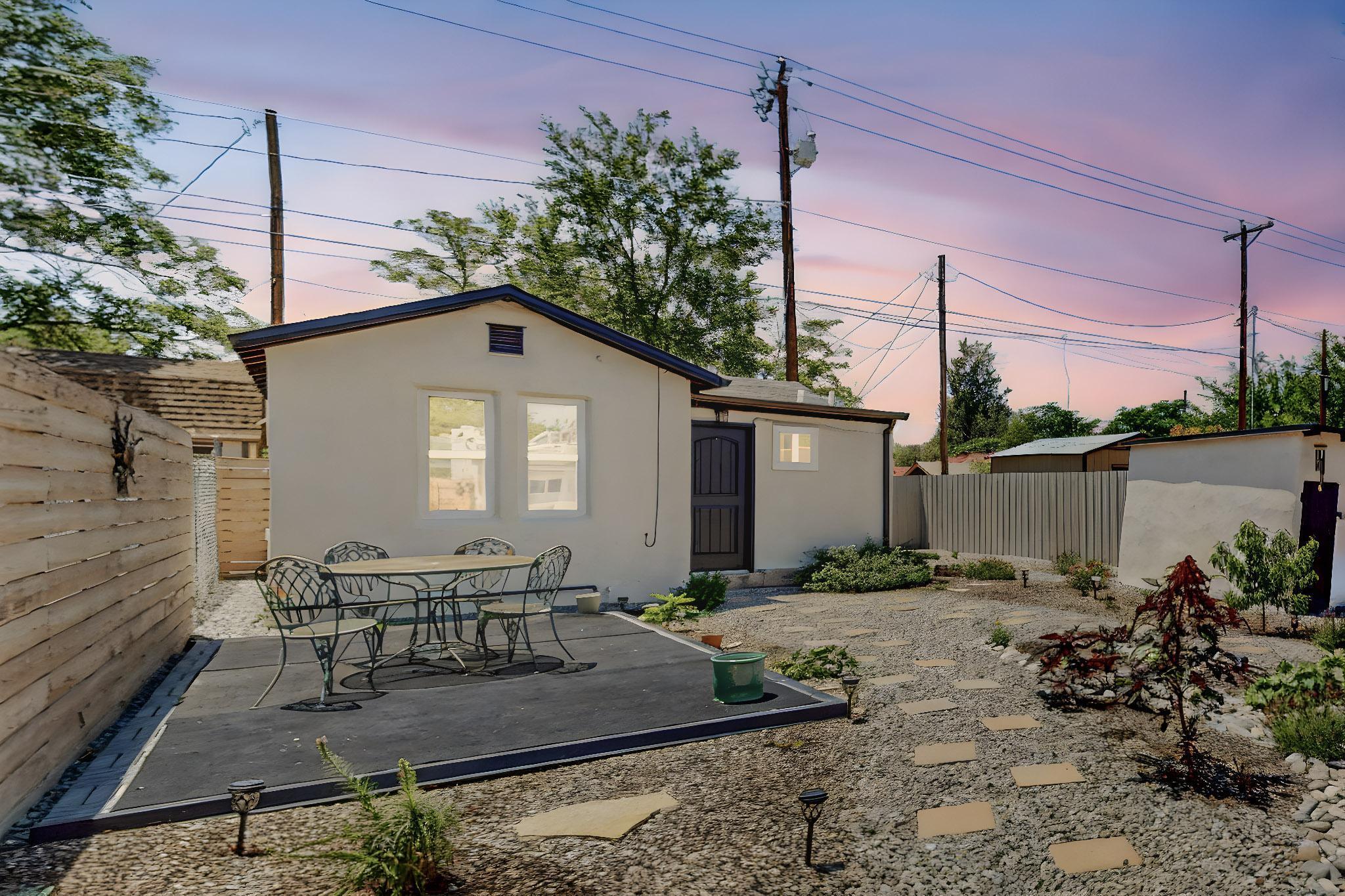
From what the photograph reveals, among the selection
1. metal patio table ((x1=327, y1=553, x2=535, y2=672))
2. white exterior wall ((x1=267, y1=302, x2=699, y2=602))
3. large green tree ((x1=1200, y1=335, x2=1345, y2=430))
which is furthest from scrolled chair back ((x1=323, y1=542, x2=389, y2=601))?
large green tree ((x1=1200, y1=335, x2=1345, y2=430))

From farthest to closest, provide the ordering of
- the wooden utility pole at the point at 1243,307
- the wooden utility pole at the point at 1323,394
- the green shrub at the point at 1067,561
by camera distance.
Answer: the wooden utility pole at the point at 1323,394 → the wooden utility pole at the point at 1243,307 → the green shrub at the point at 1067,561

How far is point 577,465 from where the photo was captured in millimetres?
8484

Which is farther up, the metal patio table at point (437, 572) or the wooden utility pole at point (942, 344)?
the wooden utility pole at point (942, 344)

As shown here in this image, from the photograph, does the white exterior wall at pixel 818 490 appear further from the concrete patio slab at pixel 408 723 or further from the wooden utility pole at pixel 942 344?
the wooden utility pole at pixel 942 344

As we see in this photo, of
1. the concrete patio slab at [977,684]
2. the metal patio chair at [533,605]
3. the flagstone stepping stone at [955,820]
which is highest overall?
the metal patio chair at [533,605]

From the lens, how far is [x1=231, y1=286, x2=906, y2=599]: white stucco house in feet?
23.5

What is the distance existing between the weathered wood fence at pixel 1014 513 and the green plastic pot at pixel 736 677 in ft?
27.6

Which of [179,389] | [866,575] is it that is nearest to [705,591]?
[866,575]

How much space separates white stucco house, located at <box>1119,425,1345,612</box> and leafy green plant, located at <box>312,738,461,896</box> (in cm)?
880

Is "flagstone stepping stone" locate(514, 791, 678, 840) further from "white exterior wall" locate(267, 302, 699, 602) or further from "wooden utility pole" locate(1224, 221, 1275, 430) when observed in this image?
"wooden utility pole" locate(1224, 221, 1275, 430)

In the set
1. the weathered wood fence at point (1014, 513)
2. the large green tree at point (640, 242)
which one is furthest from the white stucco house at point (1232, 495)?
the large green tree at point (640, 242)

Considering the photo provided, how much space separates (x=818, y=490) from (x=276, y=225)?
13888mm

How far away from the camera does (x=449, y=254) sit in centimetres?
2370

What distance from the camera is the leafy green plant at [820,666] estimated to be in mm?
5180
